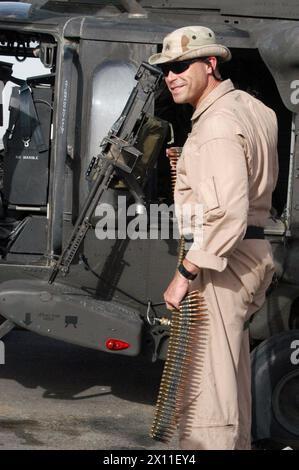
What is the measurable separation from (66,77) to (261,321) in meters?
1.88

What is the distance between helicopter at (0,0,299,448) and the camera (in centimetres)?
539

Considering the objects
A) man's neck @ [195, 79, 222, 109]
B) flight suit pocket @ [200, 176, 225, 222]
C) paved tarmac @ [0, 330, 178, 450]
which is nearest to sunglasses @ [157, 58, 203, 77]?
man's neck @ [195, 79, 222, 109]

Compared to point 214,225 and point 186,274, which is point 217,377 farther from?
point 214,225

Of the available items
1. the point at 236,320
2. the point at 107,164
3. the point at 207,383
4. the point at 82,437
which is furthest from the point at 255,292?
the point at 82,437

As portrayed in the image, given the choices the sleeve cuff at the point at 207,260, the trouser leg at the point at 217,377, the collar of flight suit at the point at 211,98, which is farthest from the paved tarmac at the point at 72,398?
the collar of flight suit at the point at 211,98

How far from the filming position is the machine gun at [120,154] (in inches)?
210

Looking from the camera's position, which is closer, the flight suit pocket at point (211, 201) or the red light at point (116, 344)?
the flight suit pocket at point (211, 201)

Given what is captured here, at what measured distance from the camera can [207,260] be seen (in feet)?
12.3

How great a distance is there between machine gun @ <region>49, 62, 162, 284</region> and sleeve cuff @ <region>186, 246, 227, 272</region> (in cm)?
164

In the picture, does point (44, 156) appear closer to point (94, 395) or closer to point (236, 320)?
point (94, 395)

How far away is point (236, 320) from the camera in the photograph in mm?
3994

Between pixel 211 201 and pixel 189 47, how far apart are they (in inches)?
29.3

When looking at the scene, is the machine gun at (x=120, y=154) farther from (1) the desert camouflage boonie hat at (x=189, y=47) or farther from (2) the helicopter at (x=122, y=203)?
(1) the desert camouflage boonie hat at (x=189, y=47)

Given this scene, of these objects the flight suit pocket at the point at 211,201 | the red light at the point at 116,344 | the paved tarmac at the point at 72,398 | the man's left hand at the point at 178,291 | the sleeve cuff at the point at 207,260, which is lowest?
the paved tarmac at the point at 72,398
